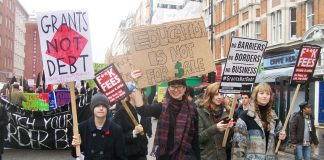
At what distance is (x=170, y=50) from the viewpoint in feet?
19.6

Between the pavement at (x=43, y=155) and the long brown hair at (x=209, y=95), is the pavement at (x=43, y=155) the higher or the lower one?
the lower one

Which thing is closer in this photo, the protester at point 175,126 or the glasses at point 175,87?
the protester at point 175,126

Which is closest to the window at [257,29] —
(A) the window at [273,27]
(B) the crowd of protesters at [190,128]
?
(A) the window at [273,27]

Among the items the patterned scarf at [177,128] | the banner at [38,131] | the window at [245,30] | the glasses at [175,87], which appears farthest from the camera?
the window at [245,30]

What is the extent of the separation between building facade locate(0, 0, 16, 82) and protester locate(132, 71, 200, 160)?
63597 millimetres

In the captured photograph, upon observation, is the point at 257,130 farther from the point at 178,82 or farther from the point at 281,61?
the point at 281,61

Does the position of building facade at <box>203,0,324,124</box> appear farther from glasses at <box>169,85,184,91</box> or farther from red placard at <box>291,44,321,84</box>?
glasses at <box>169,85,184,91</box>

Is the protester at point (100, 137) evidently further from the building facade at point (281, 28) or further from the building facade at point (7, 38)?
the building facade at point (7, 38)

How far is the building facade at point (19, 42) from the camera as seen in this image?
81312mm

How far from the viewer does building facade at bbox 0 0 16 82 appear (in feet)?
225

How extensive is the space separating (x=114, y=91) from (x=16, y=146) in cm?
662

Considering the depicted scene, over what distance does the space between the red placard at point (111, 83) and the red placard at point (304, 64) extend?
2849mm

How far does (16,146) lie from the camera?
1194cm

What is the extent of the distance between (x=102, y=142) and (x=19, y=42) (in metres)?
83.7
